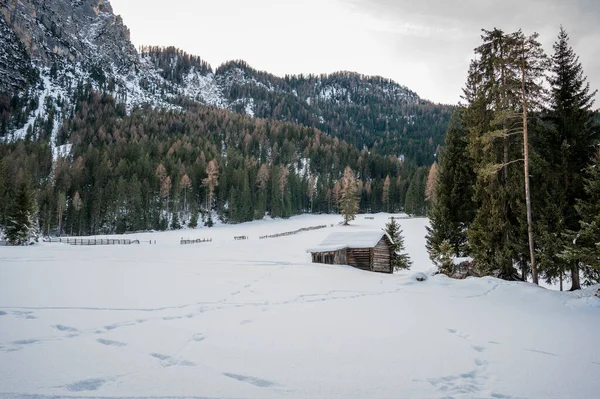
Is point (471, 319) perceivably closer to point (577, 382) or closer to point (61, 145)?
point (577, 382)

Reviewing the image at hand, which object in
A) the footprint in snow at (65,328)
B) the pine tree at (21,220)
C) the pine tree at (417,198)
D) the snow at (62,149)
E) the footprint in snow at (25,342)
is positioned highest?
the snow at (62,149)

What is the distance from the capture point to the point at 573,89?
15562mm

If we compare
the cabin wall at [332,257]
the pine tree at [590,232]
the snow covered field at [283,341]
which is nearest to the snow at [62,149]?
the cabin wall at [332,257]

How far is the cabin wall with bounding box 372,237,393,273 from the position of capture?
89.8 feet

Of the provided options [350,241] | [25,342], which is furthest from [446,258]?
[25,342]

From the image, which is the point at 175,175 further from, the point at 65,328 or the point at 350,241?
the point at 65,328

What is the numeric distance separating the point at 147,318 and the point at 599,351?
11049mm

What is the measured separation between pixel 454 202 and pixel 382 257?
8.54 meters

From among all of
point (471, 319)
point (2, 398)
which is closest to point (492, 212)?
point (471, 319)

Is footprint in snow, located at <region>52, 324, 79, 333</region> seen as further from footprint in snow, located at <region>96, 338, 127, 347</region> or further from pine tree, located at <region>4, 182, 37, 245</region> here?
pine tree, located at <region>4, 182, 37, 245</region>

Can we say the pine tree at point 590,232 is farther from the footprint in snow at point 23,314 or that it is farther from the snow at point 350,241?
the footprint in snow at point 23,314

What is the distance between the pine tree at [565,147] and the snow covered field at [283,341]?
2509 mm

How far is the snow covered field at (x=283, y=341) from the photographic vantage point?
190 inches

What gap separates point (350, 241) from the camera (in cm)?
2791
